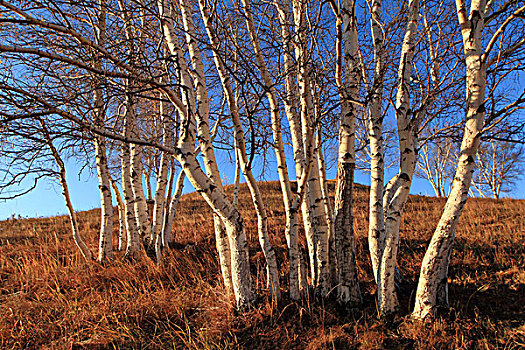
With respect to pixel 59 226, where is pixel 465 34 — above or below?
above

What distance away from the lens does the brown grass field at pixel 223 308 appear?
3135 millimetres

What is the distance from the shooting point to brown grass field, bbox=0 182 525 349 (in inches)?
123

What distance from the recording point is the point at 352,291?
3.59m

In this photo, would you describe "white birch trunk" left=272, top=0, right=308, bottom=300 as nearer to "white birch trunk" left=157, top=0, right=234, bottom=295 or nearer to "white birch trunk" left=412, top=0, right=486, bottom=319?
"white birch trunk" left=157, top=0, right=234, bottom=295

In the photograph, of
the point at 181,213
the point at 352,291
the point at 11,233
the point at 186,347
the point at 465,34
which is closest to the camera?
the point at 465,34

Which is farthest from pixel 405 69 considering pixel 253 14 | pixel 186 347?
pixel 186 347

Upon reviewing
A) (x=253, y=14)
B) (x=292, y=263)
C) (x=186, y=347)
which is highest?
(x=253, y=14)

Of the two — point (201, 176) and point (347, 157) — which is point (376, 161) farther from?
point (201, 176)

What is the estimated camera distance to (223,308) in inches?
150

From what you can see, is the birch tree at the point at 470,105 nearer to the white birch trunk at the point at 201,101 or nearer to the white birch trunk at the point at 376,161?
the white birch trunk at the point at 376,161

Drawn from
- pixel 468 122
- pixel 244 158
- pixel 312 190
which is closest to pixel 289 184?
pixel 312 190

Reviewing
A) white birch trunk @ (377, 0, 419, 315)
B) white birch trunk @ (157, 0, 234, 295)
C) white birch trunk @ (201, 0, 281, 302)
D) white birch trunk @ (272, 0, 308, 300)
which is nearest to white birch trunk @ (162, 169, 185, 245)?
white birch trunk @ (157, 0, 234, 295)

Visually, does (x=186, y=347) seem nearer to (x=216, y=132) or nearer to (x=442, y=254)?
(x=442, y=254)

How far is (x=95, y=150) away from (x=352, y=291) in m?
6.15
